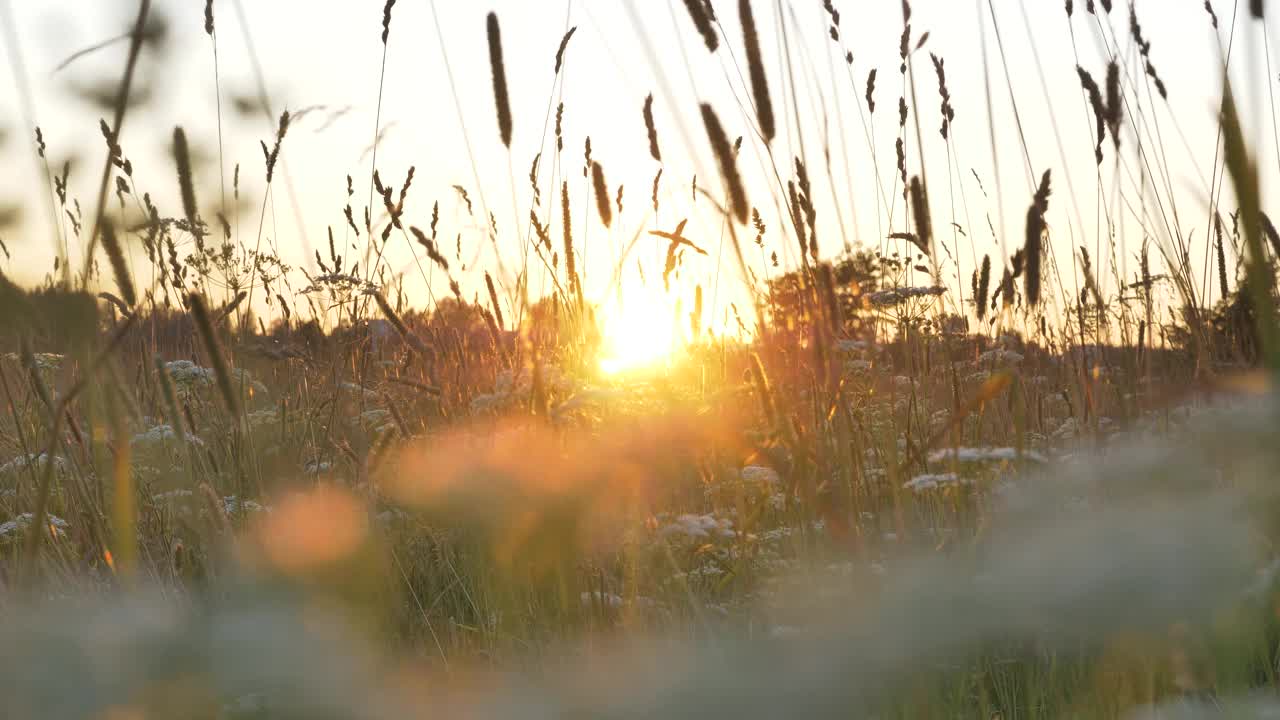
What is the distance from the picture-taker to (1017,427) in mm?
917

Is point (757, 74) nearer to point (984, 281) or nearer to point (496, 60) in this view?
point (496, 60)

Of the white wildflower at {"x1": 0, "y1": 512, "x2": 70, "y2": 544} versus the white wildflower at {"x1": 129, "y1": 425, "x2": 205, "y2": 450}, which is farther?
the white wildflower at {"x1": 129, "y1": 425, "x2": 205, "y2": 450}

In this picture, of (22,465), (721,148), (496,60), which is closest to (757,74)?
(721,148)

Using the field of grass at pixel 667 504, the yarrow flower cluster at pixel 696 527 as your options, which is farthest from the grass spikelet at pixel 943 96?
the yarrow flower cluster at pixel 696 527

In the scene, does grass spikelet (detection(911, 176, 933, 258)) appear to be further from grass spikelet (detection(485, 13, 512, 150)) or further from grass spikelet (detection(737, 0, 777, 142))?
grass spikelet (detection(485, 13, 512, 150))

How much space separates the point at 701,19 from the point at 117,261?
3.06 feet

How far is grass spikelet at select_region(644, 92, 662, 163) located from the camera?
186 centimetres

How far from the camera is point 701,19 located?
147cm

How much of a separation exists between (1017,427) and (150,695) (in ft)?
2.73

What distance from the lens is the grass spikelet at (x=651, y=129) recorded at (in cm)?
186

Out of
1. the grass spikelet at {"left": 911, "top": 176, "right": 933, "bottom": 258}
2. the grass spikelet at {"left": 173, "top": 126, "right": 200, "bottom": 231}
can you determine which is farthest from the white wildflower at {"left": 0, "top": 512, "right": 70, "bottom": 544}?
the grass spikelet at {"left": 911, "top": 176, "right": 933, "bottom": 258}

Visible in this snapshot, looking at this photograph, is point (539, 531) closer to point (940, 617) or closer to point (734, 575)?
point (940, 617)

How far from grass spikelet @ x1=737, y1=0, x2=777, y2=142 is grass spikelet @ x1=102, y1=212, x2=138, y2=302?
2.97 feet

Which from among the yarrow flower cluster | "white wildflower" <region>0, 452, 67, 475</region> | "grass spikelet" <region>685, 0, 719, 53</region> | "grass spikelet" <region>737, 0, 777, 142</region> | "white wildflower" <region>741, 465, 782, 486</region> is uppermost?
"grass spikelet" <region>685, 0, 719, 53</region>
